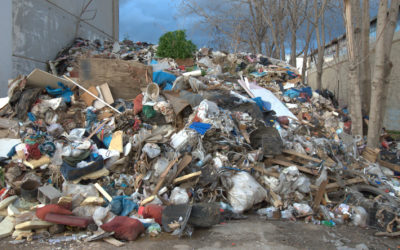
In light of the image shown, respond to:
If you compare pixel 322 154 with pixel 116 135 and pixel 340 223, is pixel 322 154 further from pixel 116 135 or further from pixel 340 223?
pixel 116 135

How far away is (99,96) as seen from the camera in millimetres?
6543

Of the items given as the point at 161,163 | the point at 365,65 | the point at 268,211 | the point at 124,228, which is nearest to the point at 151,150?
the point at 161,163

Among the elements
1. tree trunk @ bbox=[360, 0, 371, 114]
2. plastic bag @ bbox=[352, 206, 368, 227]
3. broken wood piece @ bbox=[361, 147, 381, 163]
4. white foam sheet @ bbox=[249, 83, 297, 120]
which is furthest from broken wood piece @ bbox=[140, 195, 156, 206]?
tree trunk @ bbox=[360, 0, 371, 114]

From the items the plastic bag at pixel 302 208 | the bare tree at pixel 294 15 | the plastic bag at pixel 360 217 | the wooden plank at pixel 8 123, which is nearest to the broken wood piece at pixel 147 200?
the plastic bag at pixel 302 208

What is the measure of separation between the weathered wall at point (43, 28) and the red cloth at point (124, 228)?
19.7 feet

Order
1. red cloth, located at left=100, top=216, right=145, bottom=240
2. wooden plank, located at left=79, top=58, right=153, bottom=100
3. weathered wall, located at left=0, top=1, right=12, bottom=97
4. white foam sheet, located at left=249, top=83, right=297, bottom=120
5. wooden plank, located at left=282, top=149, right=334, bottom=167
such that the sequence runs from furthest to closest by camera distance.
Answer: white foam sheet, located at left=249, top=83, right=297, bottom=120
weathered wall, located at left=0, top=1, right=12, bottom=97
wooden plank, located at left=79, top=58, right=153, bottom=100
wooden plank, located at left=282, top=149, right=334, bottom=167
red cloth, located at left=100, top=216, right=145, bottom=240

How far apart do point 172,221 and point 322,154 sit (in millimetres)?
3639

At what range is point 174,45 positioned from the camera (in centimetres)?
1012

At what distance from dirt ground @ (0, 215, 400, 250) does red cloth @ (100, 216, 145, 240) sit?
0.31ft

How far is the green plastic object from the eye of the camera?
5859mm

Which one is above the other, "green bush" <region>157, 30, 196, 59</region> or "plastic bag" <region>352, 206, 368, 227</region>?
"green bush" <region>157, 30, 196, 59</region>

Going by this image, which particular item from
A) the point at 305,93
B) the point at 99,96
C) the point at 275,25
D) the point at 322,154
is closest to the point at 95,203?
the point at 99,96

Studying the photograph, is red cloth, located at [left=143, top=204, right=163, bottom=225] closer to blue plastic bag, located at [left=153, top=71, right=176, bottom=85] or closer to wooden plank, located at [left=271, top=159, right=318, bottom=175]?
wooden plank, located at [left=271, top=159, right=318, bottom=175]

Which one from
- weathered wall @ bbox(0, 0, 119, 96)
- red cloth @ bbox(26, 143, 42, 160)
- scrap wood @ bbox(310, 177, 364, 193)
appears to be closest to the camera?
red cloth @ bbox(26, 143, 42, 160)
